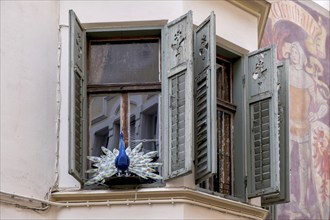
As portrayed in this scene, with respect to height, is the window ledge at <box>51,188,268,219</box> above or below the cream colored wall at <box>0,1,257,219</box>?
below

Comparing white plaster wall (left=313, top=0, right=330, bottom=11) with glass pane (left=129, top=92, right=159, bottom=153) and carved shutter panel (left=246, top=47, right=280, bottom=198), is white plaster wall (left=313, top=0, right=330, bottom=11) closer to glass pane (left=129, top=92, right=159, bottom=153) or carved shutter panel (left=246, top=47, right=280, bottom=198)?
carved shutter panel (left=246, top=47, right=280, bottom=198)

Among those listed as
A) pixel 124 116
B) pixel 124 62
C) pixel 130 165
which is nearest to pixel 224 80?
pixel 124 62

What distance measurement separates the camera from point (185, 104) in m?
14.1

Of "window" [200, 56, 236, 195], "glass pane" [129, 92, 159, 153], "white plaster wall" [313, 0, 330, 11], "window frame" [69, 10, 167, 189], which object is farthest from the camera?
"white plaster wall" [313, 0, 330, 11]

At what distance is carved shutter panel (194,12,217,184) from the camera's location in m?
14.0

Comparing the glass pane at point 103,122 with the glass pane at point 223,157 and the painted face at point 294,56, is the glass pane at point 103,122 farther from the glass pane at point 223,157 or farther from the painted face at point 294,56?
the painted face at point 294,56

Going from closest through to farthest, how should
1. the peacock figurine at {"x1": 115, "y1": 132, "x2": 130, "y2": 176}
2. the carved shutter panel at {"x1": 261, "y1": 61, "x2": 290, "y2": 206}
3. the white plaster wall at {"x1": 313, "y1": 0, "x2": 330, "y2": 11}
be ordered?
1. the peacock figurine at {"x1": 115, "y1": 132, "x2": 130, "y2": 176}
2. the carved shutter panel at {"x1": 261, "y1": 61, "x2": 290, "y2": 206}
3. the white plaster wall at {"x1": 313, "y1": 0, "x2": 330, "y2": 11}

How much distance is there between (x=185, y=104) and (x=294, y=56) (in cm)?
835

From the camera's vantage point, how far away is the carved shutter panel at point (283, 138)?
15.7 meters

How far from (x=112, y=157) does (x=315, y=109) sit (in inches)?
350

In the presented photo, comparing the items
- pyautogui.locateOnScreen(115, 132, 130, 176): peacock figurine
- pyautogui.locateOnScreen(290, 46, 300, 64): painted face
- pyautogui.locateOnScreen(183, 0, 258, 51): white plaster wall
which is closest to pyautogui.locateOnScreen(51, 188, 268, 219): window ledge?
pyautogui.locateOnScreen(115, 132, 130, 176): peacock figurine

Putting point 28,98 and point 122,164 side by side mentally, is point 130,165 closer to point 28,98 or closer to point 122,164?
point 122,164

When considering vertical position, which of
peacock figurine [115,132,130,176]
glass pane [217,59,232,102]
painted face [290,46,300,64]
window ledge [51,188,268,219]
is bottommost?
window ledge [51,188,268,219]

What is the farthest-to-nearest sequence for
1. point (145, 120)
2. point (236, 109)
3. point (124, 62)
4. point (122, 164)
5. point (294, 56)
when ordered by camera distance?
point (294, 56) < point (236, 109) < point (124, 62) < point (145, 120) < point (122, 164)
